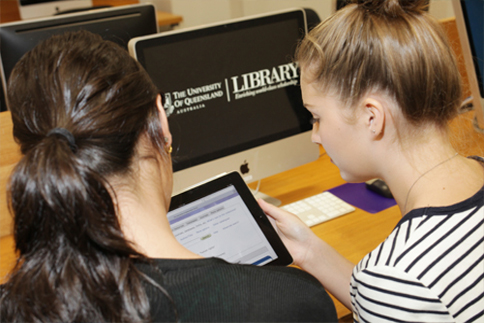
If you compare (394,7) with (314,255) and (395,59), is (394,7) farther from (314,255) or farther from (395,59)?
(314,255)

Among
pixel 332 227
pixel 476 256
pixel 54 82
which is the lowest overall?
pixel 332 227

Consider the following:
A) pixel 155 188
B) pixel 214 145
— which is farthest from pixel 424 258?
pixel 214 145

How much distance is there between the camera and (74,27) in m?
1.38

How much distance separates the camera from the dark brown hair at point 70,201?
54 centimetres

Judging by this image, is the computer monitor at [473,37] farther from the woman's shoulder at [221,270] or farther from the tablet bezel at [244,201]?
the woman's shoulder at [221,270]

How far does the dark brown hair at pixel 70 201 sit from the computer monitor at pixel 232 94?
2.03ft

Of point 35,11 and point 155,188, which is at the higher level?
point 35,11

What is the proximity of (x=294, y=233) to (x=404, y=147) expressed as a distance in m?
0.31

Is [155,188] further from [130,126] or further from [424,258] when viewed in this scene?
[424,258]

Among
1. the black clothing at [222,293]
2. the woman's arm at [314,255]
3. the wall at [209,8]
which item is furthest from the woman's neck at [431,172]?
the wall at [209,8]

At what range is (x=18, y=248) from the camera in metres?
0.58

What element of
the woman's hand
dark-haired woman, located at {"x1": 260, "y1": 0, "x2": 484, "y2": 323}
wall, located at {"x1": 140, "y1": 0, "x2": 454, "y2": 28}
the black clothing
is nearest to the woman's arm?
the woman's hand

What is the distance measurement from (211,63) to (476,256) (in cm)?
81

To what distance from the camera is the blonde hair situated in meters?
0.80
